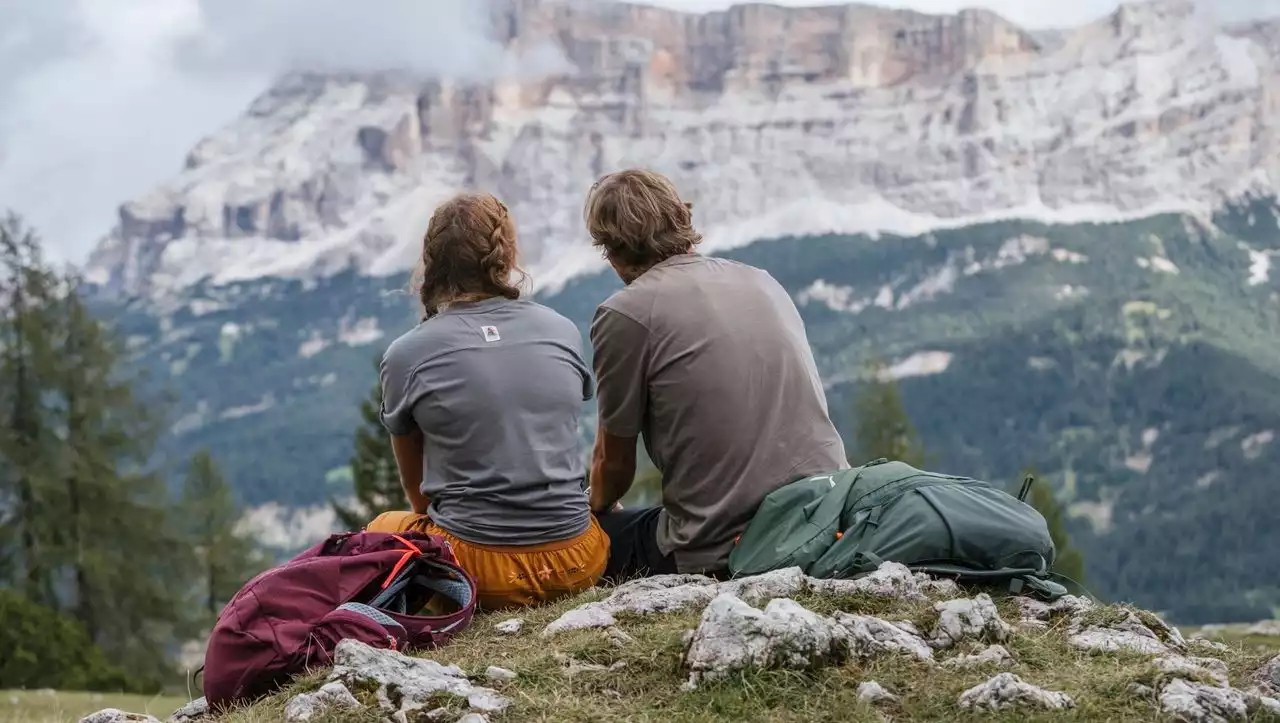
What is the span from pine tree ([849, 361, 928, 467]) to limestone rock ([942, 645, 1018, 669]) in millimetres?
57638

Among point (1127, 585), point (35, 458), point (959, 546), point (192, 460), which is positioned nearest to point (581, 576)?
point (959, 546)

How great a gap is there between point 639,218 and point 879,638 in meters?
3.05

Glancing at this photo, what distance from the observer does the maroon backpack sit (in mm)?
6836

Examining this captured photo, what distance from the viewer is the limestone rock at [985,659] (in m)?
5.98

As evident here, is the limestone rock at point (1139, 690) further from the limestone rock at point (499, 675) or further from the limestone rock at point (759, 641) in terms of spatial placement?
the limestone rock at point (499, 675)

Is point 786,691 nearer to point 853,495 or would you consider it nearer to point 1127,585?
point 853,495

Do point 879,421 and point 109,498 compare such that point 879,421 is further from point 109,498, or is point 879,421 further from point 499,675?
point 499,675

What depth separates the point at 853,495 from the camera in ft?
24.7

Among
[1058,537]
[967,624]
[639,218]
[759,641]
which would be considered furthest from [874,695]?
[1058,537]

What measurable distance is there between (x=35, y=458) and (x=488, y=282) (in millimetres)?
33534

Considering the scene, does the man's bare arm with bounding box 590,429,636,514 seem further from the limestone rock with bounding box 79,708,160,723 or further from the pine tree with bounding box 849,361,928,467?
the pine tree with bounding box 849,361,928,467

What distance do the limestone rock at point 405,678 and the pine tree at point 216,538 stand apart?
43767 mm

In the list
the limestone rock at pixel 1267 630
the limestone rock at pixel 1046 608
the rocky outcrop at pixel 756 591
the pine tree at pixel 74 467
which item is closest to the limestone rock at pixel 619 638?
the rocky outcrop at pixel 756 591

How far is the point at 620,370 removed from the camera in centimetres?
804
